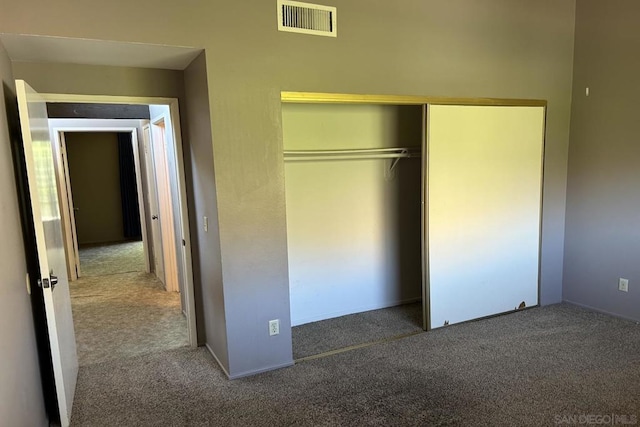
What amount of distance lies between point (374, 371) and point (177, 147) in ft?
7.34

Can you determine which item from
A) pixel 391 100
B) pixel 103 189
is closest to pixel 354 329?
pixel 391 100

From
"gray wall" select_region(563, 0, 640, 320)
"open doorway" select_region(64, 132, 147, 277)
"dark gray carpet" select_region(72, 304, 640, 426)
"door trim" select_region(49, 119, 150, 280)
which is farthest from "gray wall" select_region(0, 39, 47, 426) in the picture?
"open doorway" select_region(64, 132, 147, 277)

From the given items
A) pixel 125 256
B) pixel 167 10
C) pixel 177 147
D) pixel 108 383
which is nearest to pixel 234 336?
pixel 108 383

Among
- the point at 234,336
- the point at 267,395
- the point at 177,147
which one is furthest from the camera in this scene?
the point at 177,147

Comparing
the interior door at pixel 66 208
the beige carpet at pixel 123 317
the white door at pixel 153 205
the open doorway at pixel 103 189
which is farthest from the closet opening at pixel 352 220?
the open doorway at pixel 103 189

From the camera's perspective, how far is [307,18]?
287cm

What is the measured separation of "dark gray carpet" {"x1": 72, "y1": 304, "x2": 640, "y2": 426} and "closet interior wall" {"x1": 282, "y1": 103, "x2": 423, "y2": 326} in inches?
32.8

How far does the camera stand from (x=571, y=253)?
4.15 metres

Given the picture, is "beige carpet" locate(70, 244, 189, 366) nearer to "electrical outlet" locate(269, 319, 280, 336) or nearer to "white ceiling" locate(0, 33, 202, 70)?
"electrical outlet" locate(269, 319, 280, 336)

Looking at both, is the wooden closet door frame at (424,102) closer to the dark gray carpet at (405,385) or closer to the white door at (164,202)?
the dark gray carpet at (405,385)

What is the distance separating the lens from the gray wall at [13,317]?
5.79ft

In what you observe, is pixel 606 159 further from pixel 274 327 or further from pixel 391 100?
pixel 274 327

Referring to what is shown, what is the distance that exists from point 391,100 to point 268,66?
0.99 meters

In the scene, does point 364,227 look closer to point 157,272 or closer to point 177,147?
point 177,147
